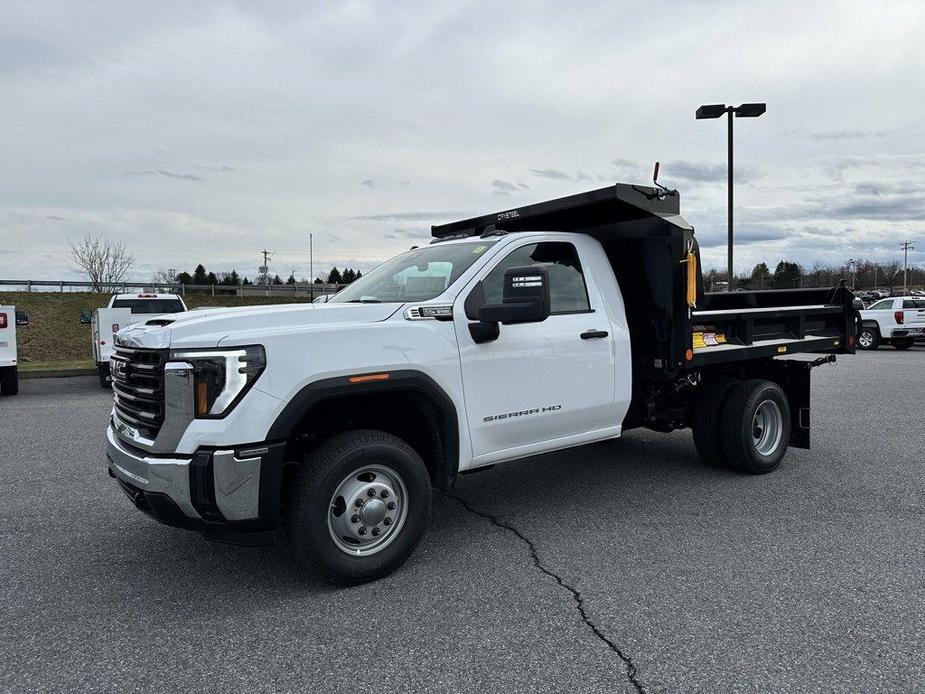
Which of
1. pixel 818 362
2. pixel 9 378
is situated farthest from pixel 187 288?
pixel 818 362

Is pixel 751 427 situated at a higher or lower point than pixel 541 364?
lower

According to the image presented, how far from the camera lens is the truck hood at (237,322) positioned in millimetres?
3504

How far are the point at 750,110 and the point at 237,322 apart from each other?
1776 cm

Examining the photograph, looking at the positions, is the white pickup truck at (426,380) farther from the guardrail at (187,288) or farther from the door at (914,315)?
the guardrail at (187,288)

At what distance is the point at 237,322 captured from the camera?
362cm

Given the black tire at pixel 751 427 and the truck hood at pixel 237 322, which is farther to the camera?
the black tire at pixel 751 427

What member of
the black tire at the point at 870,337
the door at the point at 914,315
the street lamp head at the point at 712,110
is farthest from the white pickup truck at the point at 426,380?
the black tire at the point at 870,337

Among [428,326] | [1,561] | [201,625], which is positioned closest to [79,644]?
[201,625]

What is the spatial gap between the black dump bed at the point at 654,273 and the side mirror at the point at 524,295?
1.17 m

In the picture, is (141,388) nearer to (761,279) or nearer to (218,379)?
(218,379)

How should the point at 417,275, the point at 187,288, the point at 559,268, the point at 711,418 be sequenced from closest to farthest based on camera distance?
the point at 417,275 < the point at 559,268 < the point at 711,418 < the point at 187,288

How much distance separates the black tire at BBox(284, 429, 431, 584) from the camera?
3611 millimetres

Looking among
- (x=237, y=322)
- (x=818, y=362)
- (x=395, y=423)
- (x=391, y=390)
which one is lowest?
(x=395, y=423)

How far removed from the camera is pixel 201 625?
3381mm
